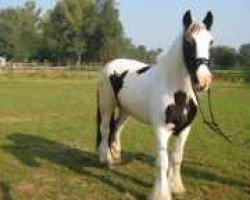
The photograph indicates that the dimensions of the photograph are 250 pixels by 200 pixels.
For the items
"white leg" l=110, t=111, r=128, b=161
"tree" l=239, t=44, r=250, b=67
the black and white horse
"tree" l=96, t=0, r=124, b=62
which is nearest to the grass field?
"white leg" l=110, t=111, r=128, b=161

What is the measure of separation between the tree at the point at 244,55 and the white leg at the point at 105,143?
73020mm

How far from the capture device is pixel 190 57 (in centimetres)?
579

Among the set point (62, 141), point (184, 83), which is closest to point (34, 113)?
point (62, 141)

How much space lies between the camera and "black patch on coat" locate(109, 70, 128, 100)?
313 inches

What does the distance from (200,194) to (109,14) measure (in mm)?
79907

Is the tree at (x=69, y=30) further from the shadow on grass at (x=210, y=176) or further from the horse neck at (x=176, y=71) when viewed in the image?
the horse neck at (x=176, y=71)

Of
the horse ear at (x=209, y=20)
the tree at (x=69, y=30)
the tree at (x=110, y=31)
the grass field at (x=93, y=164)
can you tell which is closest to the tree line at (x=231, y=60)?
the tree at (x=110, y=31)

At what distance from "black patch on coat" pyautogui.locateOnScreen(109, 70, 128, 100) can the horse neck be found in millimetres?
1562

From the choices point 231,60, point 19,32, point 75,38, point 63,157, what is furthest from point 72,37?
point 63,157

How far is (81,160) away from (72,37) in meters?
73.0

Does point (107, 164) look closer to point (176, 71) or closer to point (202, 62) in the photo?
point (176, 71)

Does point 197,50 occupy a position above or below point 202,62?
above

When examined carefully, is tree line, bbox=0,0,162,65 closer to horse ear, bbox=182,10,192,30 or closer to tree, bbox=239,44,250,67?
tree, bbox=239,44,250,67

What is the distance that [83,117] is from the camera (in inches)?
626
